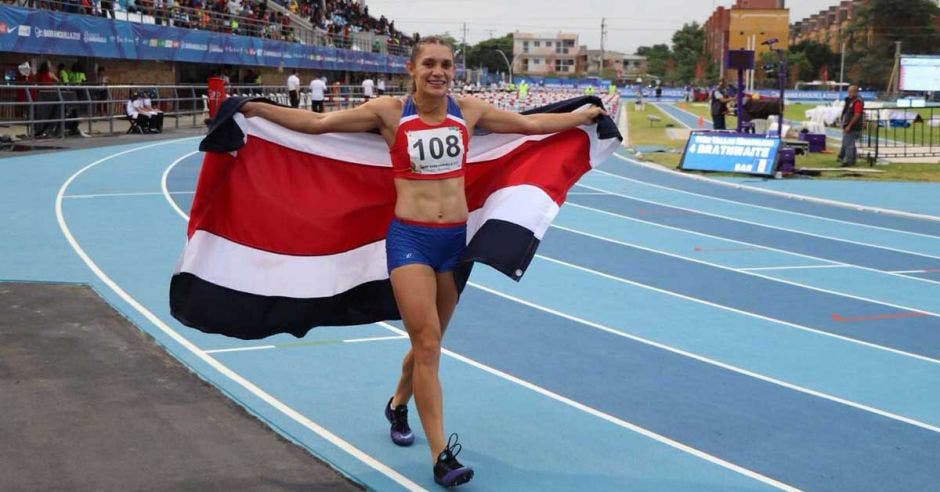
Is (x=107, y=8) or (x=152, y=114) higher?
(x=107, y=8)

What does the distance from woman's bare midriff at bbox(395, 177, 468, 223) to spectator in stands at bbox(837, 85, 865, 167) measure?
20465 mm

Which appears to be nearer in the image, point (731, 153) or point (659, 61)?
point (731, 153)

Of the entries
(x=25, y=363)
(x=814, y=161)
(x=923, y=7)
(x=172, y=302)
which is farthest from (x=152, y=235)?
(x=923, y=7)

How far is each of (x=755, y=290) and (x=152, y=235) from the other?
24.3 ft

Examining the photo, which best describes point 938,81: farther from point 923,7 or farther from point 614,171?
point 923,7

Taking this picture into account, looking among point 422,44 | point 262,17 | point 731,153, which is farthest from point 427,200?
point 262,17

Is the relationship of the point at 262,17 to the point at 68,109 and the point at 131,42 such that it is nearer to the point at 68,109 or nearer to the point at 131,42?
the point at 131,42

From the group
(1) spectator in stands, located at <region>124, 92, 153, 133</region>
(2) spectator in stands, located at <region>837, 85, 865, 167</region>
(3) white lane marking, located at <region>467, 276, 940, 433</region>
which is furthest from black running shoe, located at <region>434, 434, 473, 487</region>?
(1) spectator in stands, located at <region>124, 92, 153, 133</region>

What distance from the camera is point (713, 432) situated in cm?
643

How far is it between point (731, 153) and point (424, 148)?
19779 millimetres

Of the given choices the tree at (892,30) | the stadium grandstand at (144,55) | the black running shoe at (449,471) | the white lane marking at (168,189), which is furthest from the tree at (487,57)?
the black running shoe at (449,471)

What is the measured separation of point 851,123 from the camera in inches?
973

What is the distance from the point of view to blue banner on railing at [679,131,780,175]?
23.2 m

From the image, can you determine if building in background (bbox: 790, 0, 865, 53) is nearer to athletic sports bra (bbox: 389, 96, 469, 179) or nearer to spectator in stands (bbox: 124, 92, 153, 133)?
spectator in stands (bbox: 124, 92, 153, 133)
